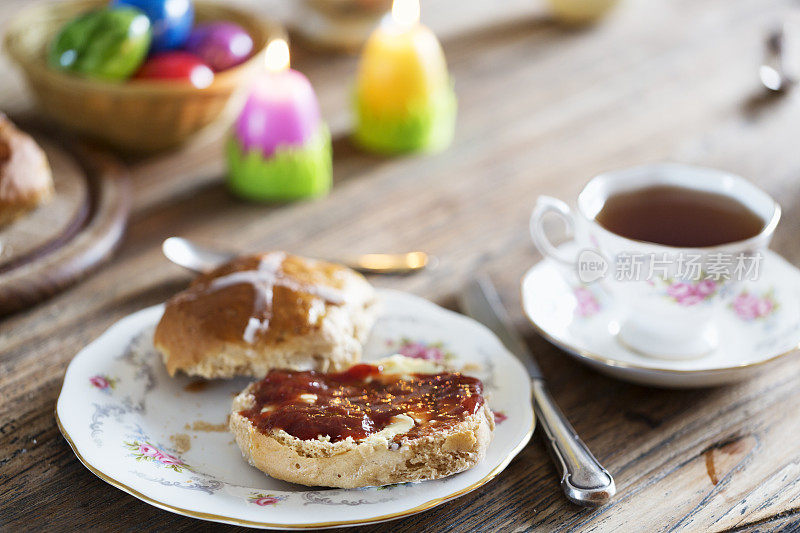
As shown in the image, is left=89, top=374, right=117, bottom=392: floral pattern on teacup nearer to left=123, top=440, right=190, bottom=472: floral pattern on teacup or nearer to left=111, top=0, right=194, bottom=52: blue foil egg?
left=123, top=440, right=190, bottom=472: floral pattern on teacup

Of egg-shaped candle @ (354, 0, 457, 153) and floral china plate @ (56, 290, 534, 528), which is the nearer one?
floral china plate @ (56, 290, 534, 528)

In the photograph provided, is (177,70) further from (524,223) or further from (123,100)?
(524,223)

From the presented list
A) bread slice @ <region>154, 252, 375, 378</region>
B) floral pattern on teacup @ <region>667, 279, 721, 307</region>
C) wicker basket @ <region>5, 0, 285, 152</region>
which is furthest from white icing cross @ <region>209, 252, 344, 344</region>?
wicker basket @ <region>5, 0, 285, 152</region>

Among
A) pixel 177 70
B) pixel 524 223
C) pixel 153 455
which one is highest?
pixel 177 70

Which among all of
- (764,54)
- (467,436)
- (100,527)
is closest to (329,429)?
(467,436)

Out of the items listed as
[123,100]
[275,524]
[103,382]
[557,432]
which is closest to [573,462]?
[557,432]
